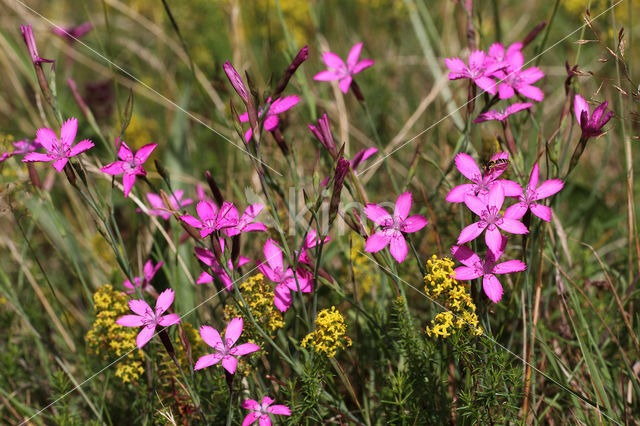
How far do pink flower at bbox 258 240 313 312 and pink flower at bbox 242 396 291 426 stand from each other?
0.85 feet

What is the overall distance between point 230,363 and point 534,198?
842mm

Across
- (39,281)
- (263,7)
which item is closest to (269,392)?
(39,281)

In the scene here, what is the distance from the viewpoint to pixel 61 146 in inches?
58.0

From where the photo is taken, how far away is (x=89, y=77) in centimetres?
409

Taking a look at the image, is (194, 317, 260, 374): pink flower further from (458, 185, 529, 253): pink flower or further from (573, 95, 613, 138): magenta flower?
(573, 95, 613, 138): magenta flower

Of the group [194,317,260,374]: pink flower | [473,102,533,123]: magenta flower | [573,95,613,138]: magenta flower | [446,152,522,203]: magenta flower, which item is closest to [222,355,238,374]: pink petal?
[194,317,260,374]: pink flower

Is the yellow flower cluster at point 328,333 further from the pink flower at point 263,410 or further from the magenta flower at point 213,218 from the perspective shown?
the magenta flower at point 213,218

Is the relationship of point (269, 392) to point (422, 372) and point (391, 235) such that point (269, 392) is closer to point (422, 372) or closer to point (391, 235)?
point (422, 372)

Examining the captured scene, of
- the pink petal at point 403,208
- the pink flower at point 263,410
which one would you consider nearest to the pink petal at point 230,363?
the pink flower at point 263,410

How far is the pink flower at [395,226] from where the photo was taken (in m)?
1.39

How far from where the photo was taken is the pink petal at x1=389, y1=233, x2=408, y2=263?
1.39m

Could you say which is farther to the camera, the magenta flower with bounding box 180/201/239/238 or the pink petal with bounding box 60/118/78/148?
the pink petal with bounding box 60/118/78/148

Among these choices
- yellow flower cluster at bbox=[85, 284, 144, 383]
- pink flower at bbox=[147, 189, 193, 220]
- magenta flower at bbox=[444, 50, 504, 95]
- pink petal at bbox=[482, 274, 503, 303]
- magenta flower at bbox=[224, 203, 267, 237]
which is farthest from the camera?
pink flower at bbox=[147, 189, 193, 220]

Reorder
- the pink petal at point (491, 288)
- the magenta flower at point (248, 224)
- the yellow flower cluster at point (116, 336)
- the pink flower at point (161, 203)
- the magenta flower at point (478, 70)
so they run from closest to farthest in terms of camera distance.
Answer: the pink petal at point (491, 288) → the magenta flower at point (248, 224) → the magenta flower at point (478, 70) → the yellow flower cluster at point (116, 336) → the pink flower at point (161, 203)
